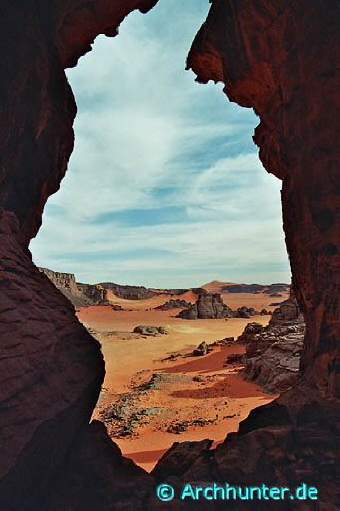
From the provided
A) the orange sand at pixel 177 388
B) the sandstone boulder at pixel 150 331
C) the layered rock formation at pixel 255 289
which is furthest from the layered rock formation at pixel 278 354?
the layered rock formation at pixel 255 289

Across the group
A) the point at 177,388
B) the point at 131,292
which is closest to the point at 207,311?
the point at 177,388

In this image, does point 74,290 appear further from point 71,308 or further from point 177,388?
Answer: point 71,308

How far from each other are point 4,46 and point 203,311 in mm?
43085

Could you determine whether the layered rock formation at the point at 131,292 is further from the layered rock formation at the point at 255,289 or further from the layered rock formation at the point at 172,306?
the layered rock formation at the point at 255,289

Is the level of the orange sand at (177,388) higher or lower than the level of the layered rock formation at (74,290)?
lower

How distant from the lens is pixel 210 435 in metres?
9.43

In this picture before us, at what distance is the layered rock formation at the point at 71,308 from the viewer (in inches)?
189

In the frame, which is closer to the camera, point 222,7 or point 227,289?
point 222,7

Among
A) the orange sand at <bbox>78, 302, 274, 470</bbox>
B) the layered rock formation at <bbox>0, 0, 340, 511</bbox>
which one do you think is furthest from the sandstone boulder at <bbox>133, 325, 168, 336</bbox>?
the layered rock formation at <bbox>0, 0, 340, 511</bbox>

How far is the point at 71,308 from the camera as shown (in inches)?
275

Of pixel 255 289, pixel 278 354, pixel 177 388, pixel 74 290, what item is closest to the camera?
pixel 278 354

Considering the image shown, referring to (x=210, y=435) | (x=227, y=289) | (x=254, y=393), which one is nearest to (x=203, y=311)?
(x=254, y=393)

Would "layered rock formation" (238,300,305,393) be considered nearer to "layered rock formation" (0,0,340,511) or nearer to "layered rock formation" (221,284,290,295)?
"layered rock formation" (0,0,340,511)

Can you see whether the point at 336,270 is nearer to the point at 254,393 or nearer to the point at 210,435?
the point at 210,435
